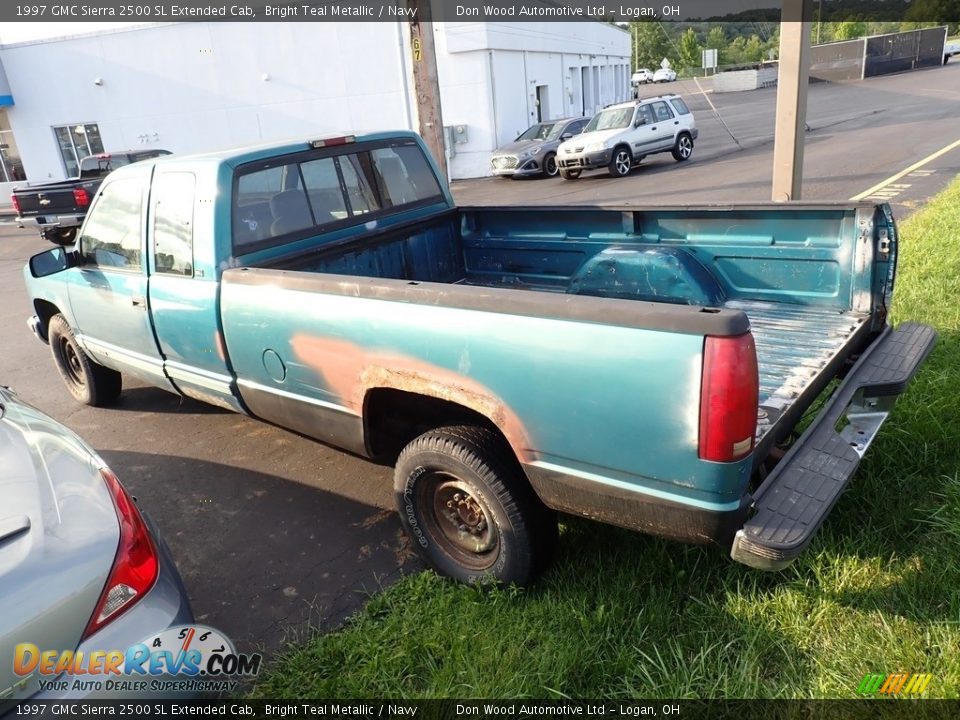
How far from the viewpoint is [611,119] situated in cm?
1794

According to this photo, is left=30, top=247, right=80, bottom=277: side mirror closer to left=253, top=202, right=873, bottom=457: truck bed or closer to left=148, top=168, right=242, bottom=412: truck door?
left=148, top=168, right=242, bottom=412: truck door

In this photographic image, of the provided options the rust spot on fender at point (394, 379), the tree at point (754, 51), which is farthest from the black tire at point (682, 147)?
the tree at point (754, 51)

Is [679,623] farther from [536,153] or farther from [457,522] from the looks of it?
[536,153]

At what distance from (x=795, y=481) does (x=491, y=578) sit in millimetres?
1301

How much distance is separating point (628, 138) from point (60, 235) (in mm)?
13413

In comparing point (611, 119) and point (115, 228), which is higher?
point (115, 228)

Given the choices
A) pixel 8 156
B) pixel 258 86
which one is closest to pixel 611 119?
pixel 258 86

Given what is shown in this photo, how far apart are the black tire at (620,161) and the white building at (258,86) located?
18.3ft

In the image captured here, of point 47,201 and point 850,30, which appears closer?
point 47,201

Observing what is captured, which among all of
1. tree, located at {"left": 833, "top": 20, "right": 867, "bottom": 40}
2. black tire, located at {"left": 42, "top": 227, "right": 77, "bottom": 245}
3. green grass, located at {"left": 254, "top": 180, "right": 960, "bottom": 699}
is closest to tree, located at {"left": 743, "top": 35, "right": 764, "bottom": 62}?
tree, located at {"left": 833, "top": 20, "right": 867, "bottom": 40}

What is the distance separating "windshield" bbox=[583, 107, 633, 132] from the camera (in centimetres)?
1766

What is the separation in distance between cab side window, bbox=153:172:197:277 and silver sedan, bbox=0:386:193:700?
154cm

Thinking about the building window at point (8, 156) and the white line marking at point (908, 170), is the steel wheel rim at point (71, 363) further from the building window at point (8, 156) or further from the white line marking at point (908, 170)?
the building window at point (8, 156)

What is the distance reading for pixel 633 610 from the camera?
→ 2.89 meters
